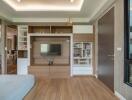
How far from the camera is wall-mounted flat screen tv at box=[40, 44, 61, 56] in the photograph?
7.74 meters

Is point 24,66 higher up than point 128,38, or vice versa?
point 128,38

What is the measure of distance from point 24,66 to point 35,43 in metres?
1.10

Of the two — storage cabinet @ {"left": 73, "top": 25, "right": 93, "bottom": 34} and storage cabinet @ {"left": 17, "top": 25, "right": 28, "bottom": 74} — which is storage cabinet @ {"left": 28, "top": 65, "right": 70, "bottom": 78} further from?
storage cabinet @ {"left": 73, "top": 25, "right": 93, "bottom": 34}

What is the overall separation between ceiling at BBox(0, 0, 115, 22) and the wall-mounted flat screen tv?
1105 mm

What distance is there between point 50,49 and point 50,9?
1982 mm

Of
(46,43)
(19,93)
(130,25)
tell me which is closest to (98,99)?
(130,25)

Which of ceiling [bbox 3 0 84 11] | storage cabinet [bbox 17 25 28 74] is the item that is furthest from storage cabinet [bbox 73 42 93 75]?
storage cabinet [bbox 17 25 28 74]

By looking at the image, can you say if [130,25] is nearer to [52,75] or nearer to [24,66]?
[52,75]

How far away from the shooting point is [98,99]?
4211mm

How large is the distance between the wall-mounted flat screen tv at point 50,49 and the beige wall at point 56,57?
0.67 ft

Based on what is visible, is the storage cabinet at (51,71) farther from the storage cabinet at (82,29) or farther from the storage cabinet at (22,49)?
the storage cabinet at (82,29)

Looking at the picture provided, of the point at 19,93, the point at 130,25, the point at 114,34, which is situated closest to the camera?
the point at 19,93

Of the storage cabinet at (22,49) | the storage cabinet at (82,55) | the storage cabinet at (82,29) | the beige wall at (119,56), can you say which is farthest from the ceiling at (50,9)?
the storage cabinet at (82,55)

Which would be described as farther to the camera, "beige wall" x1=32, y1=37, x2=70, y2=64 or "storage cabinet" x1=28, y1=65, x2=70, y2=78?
"beige wall" x1=32, y1=37, x2=70, y2=64
